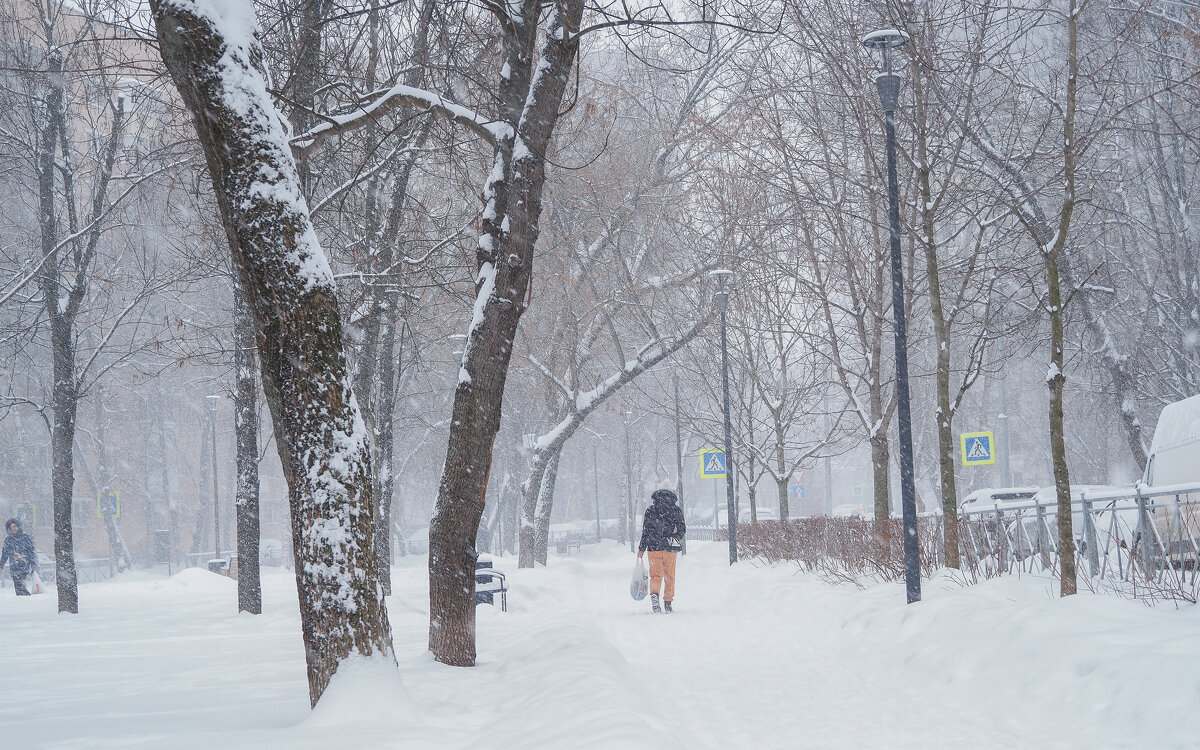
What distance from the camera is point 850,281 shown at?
1566cm

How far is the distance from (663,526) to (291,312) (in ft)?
32.8

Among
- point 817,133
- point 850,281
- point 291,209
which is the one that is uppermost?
point 817,133

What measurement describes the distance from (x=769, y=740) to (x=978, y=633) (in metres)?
2.65

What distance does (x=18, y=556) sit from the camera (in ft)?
70.0

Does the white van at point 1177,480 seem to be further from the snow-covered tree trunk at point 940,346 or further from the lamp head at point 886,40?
the lamp head at point 886,40

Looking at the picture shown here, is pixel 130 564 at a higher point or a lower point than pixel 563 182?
lower

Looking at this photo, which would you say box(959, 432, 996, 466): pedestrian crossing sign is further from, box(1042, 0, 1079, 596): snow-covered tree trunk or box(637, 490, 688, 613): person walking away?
box(1042, 0, 1079, 596): snow-covered tree trunk

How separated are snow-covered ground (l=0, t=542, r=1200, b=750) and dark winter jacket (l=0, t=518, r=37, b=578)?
974 cm

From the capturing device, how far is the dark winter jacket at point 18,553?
21.0 m

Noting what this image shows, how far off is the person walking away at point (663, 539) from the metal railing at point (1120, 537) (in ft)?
13.5

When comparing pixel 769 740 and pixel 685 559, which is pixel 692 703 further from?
pixel 685 559

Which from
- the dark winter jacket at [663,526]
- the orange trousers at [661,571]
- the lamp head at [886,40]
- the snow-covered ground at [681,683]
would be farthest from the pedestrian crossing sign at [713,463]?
the lamp head at [886,40]

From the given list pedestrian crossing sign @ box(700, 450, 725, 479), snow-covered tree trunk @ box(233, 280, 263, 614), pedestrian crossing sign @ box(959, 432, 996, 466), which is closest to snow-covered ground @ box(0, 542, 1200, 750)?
snow-covered tree trunk @ box(233, 280, 263, 614)

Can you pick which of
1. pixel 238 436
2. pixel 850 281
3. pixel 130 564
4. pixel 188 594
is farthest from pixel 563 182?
pixel 130 564
